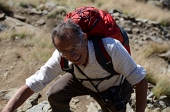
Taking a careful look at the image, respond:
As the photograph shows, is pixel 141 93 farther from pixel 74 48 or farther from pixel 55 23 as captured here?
pixel 55 23

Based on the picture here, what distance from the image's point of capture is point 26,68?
466 cm

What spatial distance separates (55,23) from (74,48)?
662 cm

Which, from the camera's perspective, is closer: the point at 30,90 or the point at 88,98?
the point at 30,90

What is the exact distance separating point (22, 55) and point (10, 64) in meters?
0.46

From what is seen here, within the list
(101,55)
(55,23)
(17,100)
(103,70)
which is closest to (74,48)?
(101,55)

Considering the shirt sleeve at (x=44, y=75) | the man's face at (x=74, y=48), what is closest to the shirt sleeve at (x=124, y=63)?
the man's face at (x=74, y=48)

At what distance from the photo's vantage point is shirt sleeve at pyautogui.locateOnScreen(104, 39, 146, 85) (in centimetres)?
215

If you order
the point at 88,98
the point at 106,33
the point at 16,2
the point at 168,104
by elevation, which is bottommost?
the point at 168,104

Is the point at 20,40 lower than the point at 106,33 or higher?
lower

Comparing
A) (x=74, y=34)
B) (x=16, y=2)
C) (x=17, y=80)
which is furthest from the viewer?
(x=16, y=2)

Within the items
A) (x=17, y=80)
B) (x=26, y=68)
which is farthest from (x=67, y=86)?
(x=26, y=68)

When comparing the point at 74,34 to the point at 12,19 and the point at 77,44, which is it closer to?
the point at 77,44

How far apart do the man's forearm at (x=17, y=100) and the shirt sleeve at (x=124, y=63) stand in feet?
2.37

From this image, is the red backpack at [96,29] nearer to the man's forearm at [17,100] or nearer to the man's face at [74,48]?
the man's face at [74,48]
